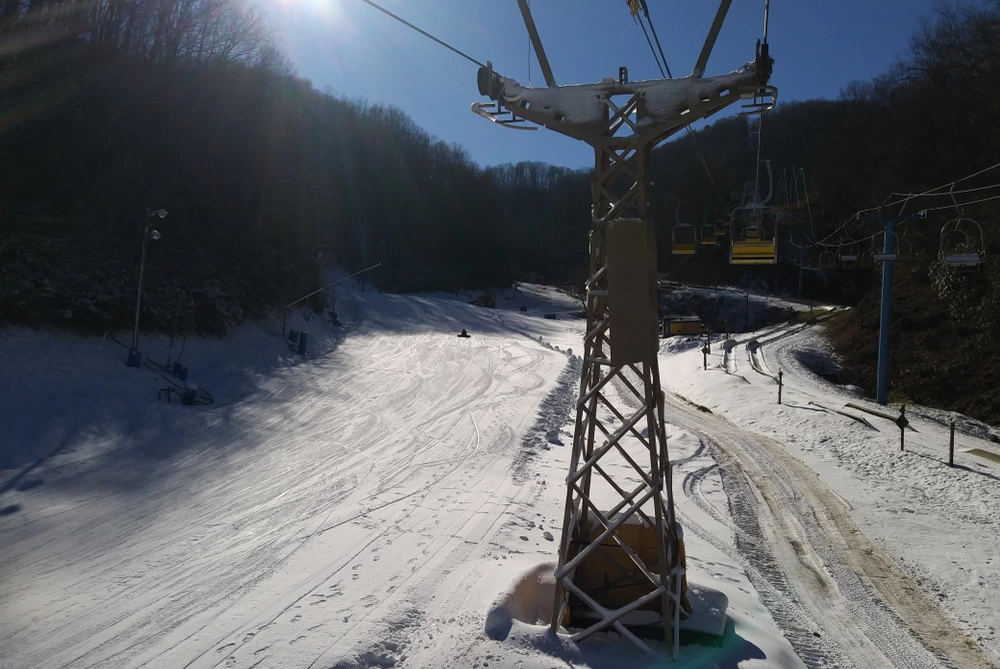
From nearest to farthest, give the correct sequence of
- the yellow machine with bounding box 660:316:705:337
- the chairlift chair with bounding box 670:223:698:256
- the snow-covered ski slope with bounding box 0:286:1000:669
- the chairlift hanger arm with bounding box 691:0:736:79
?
the chairlift hanger arm with bounding box 691:0:736:79 < the snow-covered ski slope with bounding box 0:286:1000:669 < the chairlift chair with bounding box 670:223:698:256 < the yellow machine with bounding box 660:316:705:337

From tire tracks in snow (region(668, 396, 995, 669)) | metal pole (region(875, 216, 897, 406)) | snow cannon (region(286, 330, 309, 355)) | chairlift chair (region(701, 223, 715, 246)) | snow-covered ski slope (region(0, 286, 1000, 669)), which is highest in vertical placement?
chairlift chair (region(701, 223, 715, 246))

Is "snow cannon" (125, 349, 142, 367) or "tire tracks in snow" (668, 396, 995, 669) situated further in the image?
"snow cannon" (125, 349, 142, 367)

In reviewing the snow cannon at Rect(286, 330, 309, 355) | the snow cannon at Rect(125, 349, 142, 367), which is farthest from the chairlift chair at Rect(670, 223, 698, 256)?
the snow cannon at Rect(286, 330, 309, 355)

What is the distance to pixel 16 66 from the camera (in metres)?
19.3

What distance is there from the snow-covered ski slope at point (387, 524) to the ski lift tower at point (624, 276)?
0.54 metres

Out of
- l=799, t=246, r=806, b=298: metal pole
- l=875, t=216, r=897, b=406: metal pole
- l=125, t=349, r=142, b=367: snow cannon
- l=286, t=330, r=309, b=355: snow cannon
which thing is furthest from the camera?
l=799, t=246, r=806, b=298: metal pole

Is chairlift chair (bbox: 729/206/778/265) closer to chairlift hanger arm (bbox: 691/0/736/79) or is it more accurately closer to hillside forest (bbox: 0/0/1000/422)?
hillside forest (bbox: 0/0/1000/422)

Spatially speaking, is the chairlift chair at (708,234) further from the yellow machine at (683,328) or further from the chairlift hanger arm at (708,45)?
the yellow machine at (683,328)

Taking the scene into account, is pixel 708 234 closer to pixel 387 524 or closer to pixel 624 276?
pixel 387 524

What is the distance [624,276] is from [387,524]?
5715 millimetres

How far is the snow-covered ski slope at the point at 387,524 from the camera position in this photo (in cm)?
598

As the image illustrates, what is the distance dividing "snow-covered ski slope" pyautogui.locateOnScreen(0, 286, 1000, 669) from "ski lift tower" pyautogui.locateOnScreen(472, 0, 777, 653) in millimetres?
543

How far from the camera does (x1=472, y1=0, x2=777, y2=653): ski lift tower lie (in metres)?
5.27

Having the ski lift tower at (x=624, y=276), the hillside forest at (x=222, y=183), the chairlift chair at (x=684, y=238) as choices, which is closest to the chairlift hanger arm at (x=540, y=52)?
the ski lift tower at (x=624, y=276)
